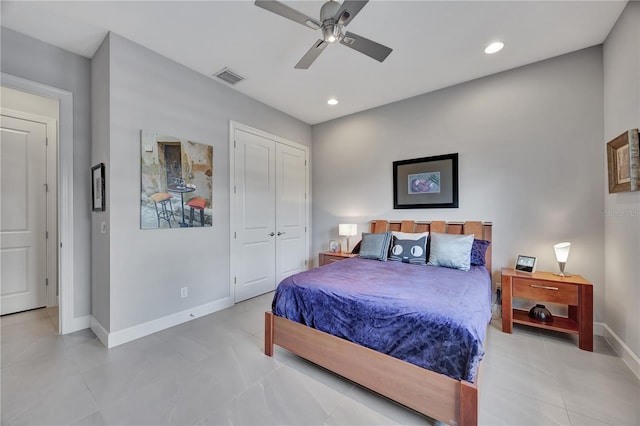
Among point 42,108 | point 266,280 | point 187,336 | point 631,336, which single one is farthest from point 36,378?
point 631,336

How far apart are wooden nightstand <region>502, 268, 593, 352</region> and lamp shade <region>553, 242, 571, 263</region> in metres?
0.18

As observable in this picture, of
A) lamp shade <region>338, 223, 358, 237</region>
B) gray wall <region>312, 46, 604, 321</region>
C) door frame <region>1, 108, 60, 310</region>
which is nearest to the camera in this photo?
gray wall <region>312, 46, 604, 321</region>

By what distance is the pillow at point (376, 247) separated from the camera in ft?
10.1

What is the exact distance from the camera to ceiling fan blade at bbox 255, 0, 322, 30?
160 centimetres

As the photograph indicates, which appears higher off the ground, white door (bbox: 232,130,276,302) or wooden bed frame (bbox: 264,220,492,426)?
white door (bbox: 232,130,276,302)

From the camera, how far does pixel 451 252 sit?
8.78ft

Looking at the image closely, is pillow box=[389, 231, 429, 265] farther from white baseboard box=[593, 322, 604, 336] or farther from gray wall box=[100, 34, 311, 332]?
gray wall box=[100, 34, 311, 332]

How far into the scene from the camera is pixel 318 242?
15.2 feet

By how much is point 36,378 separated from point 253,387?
1600mm

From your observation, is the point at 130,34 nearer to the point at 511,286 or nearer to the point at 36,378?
the point at 36,378

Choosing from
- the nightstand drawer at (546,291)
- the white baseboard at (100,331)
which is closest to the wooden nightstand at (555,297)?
the nightstand drawer at (546,291)

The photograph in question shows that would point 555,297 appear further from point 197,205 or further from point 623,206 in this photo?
point 197,205

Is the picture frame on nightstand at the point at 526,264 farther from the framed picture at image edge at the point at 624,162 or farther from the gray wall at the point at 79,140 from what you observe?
the gray wall at the point at 79,140

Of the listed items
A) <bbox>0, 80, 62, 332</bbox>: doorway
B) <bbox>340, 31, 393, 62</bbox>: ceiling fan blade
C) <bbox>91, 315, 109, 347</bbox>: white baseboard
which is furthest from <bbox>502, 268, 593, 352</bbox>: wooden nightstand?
<bbox>0, 80, 62, 332</bbox>: doorway
